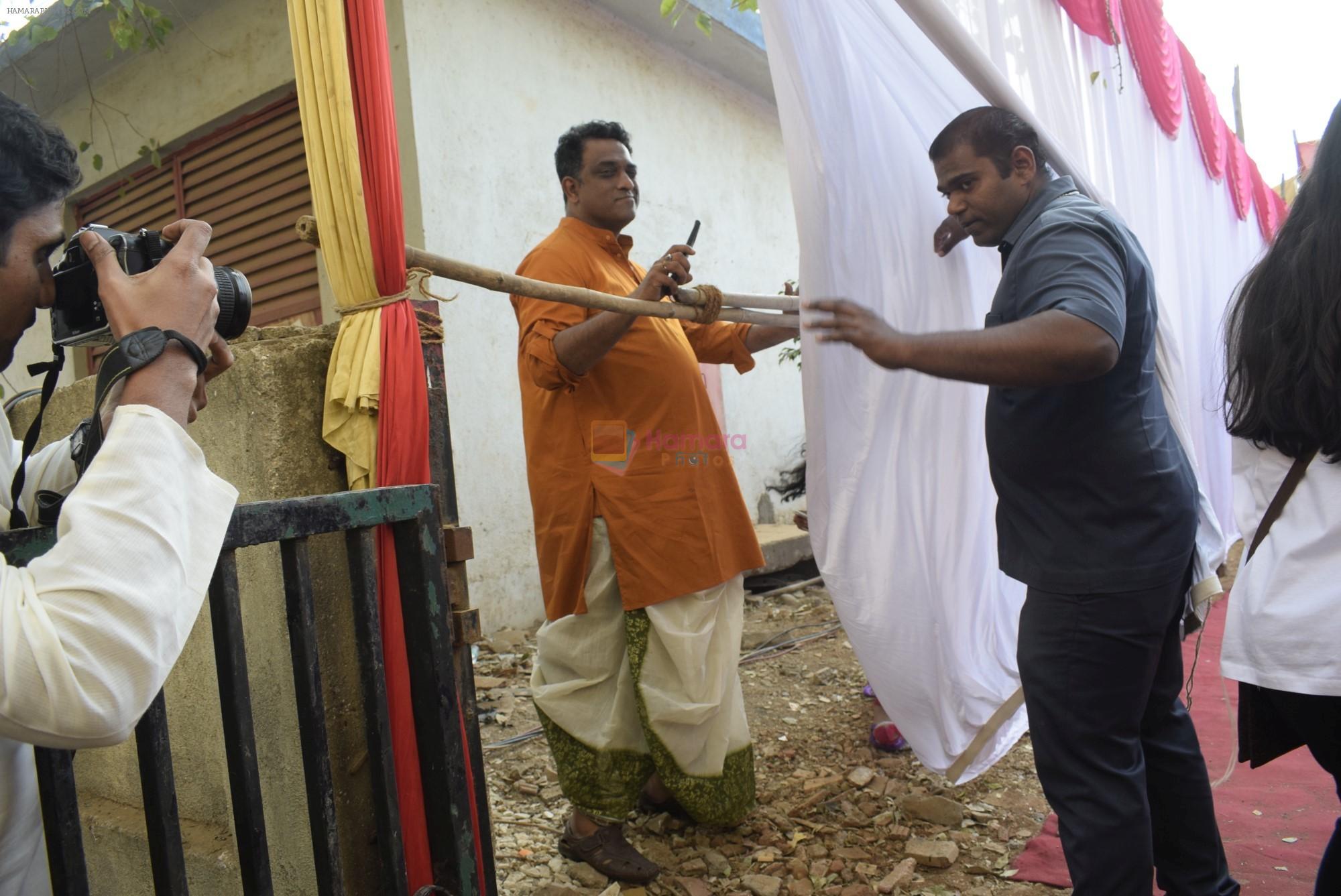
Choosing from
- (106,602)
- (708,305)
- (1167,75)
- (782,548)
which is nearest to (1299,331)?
(708,305)

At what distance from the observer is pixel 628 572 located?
225 cm

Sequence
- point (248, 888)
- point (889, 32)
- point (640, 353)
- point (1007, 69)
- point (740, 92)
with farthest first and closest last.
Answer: point (740, 92)
point (1007, 69)
point (640, 353)
point (889, 32)
point (248, 888)

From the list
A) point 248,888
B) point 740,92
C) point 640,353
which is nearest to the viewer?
point 248,888

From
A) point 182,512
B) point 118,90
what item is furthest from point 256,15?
point 182,512

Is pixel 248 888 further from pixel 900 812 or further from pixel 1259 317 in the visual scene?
pixel 900 812

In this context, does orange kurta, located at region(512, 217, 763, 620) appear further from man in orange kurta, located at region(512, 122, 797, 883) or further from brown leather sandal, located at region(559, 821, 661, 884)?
brown leather sandal, located at region(559, 821, 661, 884)

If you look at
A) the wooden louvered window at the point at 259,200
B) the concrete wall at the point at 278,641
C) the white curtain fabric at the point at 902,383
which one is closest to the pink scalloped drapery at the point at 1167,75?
the white curtain fabric at the point at 902,383

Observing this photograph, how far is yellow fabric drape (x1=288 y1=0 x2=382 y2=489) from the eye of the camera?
5.39ft

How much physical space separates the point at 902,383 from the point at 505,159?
3.15 metres

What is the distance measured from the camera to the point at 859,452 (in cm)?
225

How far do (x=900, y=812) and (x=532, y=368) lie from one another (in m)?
1.60

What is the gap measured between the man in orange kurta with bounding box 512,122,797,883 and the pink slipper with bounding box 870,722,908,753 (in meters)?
0.73

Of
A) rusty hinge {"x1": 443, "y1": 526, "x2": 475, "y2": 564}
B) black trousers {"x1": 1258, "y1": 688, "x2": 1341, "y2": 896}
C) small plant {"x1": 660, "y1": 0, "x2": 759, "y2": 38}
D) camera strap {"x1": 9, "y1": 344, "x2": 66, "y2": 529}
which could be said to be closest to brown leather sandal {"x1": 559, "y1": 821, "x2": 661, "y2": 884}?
rusty hinge {"x1": 443, "y1": 526, "x2": 475, "y2": 564}

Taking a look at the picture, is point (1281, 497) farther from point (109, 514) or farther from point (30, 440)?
→ point (30, 440)
